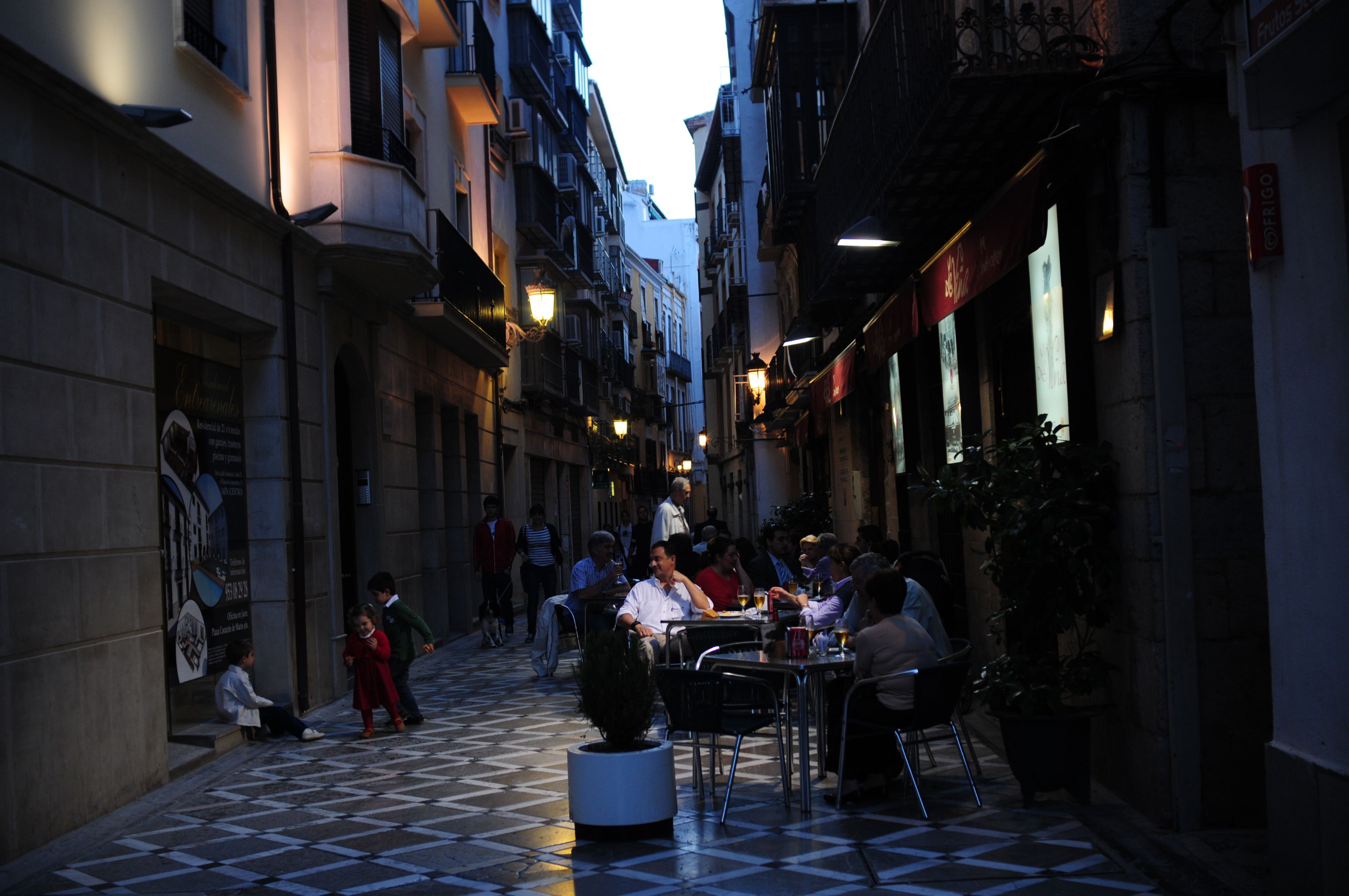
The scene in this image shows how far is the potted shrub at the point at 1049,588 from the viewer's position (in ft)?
21.4

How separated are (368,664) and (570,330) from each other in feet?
67.0

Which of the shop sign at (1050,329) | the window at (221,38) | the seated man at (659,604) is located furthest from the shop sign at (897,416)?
the window at (221,38)

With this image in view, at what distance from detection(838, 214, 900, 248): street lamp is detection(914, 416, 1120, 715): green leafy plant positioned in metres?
3.10

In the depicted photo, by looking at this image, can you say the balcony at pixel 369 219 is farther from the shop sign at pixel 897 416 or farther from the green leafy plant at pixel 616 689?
the green leafy plant at pixel 616 689

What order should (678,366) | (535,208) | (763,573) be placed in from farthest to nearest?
(678,366)
(535,208)
(763,573)

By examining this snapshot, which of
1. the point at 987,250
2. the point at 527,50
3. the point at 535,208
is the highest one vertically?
the point at 527,50

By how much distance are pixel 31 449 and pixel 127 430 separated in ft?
3.94

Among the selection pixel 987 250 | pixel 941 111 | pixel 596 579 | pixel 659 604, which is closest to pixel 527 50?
pixel 596 579

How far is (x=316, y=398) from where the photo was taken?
1218 cm

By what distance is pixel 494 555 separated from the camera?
1728cm

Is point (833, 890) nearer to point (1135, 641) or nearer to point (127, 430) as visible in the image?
point (1135, 641)

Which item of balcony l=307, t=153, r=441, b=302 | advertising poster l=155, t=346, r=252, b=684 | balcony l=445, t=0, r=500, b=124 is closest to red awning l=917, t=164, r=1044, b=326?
balcony l=307, t=153, r=441, b=302

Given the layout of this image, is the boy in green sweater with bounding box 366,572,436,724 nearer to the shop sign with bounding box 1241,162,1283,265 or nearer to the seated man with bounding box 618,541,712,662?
the seated man with bounding box 618,541,712,662

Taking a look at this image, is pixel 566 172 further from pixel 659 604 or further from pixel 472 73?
pixel 659 604
